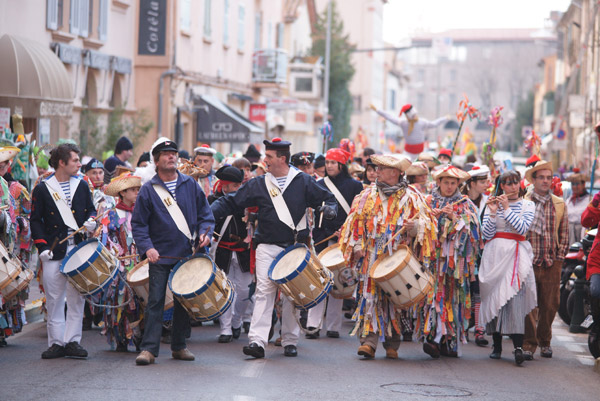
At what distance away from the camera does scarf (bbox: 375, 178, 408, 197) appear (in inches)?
428

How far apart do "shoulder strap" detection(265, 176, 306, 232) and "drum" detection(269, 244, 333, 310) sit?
1.01ft

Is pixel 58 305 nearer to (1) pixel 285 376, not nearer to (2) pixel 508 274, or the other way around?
(1) pixel 285 376

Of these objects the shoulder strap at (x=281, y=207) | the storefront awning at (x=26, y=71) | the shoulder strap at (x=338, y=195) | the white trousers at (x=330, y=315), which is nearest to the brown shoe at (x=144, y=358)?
the shoulder strap at (x=281, y=207)

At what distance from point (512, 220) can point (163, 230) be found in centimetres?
337

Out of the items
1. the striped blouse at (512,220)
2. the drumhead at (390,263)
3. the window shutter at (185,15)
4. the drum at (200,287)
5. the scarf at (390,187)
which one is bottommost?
the drum at (200,287)

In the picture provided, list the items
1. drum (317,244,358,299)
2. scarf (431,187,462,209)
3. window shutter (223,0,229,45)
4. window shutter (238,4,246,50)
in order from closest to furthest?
1. scarf (431,187,462,209)
2. drum (317,244,358,299)
3. window shutter (223,0,229,45)
4. window shutter (238,4,246,50)

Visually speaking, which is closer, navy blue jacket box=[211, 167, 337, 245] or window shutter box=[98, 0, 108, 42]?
navy blue jacket box=[211, 167, 337, 245]

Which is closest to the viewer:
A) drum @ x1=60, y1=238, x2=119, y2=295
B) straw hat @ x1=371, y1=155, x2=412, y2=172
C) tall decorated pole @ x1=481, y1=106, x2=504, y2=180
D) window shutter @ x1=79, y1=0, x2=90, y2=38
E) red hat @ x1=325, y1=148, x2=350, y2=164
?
drum @ x1=60, y1=238, x2=119, y2=295

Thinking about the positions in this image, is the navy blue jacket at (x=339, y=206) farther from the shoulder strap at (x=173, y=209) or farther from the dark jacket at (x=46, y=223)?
the dark jacket at (x=46, y=223)

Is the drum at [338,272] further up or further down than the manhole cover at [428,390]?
further up

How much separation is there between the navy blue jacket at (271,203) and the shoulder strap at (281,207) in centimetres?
3

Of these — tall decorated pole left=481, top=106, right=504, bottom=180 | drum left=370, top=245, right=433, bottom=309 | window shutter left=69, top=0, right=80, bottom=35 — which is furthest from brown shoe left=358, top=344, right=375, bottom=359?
window shutter left=69, top=0, right=80, bottom=35

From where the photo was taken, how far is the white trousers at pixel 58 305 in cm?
1027

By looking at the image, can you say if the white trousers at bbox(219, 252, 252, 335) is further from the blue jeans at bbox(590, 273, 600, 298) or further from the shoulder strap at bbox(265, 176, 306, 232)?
the blue jeans at bbox(590, 273, 600, 298)
